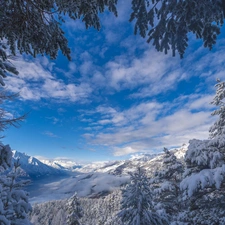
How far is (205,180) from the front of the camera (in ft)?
16.6

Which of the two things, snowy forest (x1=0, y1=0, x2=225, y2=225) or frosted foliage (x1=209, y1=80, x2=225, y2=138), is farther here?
frosted foliage (x1=209, y1=80, x2=225, y2=138)

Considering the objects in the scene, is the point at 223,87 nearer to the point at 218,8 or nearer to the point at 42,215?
the point at 218,8

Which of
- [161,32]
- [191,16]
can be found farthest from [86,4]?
[161,32]

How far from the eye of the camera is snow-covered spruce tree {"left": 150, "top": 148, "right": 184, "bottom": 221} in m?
A: 12.2

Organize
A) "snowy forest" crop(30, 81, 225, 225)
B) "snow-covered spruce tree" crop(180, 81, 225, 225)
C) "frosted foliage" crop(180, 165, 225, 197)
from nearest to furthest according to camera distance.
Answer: "frosted foliage" crop(180, 165, 225, 197)
"snow-covered spruce tree" crop(180, 81, 225, 225)
"snowy forest" crop(30, 81, 225, 225)

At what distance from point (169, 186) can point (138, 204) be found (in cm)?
302

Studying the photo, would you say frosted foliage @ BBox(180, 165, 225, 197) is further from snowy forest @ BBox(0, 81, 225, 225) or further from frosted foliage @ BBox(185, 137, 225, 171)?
frosted foliage @ BBox(185, 137, 225, 171)

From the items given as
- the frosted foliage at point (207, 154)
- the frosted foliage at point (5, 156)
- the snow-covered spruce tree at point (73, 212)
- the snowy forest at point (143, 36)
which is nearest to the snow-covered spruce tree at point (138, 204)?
the snowy forest at point (143, 36)

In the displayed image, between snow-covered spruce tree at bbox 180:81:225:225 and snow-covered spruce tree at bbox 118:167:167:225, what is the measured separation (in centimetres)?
345

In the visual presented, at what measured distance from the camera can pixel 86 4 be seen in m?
3.26

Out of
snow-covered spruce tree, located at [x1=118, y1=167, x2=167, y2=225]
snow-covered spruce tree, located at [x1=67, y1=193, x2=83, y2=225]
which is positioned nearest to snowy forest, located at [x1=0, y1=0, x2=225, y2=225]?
snow-covered spruce tree, located at [x1=118, y1=167, x2=167, y2=225]

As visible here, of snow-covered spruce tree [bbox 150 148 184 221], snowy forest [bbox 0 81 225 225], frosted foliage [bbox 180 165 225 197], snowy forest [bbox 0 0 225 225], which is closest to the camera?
snowy forest [bbox 0 0 225 225]

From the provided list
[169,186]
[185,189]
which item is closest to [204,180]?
[185,189]

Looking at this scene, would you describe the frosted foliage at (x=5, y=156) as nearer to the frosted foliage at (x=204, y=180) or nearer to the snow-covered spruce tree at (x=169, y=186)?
the frosted foliage at (x=204, y=180)
